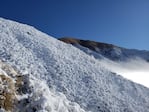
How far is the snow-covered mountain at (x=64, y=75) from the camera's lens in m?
23.9

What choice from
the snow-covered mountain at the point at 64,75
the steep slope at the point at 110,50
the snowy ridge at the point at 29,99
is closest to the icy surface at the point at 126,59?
the steep slope at the point at 110,50

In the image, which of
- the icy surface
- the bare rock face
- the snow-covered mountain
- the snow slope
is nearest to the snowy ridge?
the snow-covered mountain

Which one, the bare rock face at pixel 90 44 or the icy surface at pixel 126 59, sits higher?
the bare rock face at pixel 90 44

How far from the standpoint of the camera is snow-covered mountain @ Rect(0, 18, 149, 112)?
2395cm

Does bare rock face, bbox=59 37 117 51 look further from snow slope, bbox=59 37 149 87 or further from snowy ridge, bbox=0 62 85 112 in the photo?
snowy ridge, bbox=0 62 85 112

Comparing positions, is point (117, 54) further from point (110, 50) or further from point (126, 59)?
point (126, 59)

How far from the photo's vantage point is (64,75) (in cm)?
2902

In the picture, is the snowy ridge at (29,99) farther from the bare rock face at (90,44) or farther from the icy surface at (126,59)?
the bare rock face at (90,44)

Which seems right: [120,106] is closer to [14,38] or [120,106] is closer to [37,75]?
[37,75]

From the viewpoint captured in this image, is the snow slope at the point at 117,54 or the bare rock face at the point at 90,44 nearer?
Answer: the snow slope at the point at 117,54

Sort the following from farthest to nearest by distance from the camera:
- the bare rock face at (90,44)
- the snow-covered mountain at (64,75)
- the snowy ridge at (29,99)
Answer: the bare rock face at (90,44), the snow-covered mountain at (64,75), the snowy ridge at (29,99)

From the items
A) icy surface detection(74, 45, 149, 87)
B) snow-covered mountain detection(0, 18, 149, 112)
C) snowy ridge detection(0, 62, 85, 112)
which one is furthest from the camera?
icy surface detection(74, 45, 149, 87)

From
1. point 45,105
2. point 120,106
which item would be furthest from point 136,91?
point 45,105

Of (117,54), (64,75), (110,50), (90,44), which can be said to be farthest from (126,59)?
(64,75)
